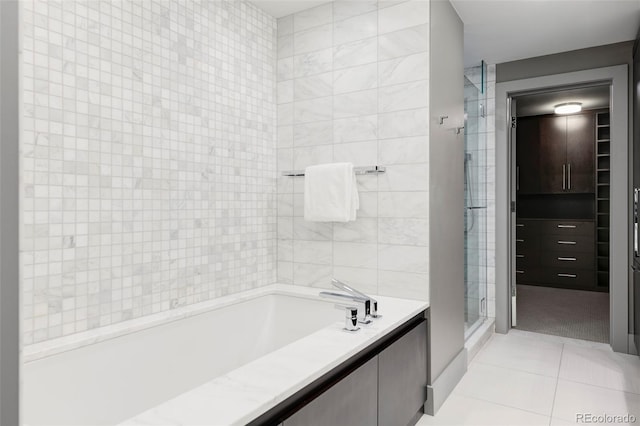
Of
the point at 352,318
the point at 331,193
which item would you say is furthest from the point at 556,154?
the point at 352,318

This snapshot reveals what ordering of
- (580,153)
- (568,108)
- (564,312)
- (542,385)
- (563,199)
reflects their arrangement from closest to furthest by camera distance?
(542,385) → (564,312) → (568,108) → (580,153) → (563,199)

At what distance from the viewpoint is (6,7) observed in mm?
462

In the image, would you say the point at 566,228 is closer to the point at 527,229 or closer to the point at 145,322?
the point at 527,229

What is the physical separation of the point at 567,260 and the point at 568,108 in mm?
1940

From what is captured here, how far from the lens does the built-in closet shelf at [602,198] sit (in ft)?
17.6

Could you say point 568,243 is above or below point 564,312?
above

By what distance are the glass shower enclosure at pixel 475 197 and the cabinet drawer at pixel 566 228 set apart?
244 cm

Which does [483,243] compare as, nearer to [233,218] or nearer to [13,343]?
[233,218]

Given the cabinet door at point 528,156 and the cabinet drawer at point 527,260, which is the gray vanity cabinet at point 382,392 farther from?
the cabinet door at point 528,156

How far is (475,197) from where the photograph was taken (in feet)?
11.5

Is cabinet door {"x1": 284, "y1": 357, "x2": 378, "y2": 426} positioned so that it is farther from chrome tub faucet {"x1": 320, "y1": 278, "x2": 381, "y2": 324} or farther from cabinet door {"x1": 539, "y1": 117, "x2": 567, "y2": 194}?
cabinet door {"x1": 539, "y1": 117, "x2": 567, "y2": 194}

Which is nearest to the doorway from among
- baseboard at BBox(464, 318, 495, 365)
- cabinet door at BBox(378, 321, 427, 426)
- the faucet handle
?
baseboard at BBox(464, 318, 495, 365)

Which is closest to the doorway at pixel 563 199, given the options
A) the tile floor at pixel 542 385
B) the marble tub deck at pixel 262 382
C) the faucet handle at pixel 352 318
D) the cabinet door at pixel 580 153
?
the cabinet door at pixel 580 153

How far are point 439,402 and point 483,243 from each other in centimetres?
176
